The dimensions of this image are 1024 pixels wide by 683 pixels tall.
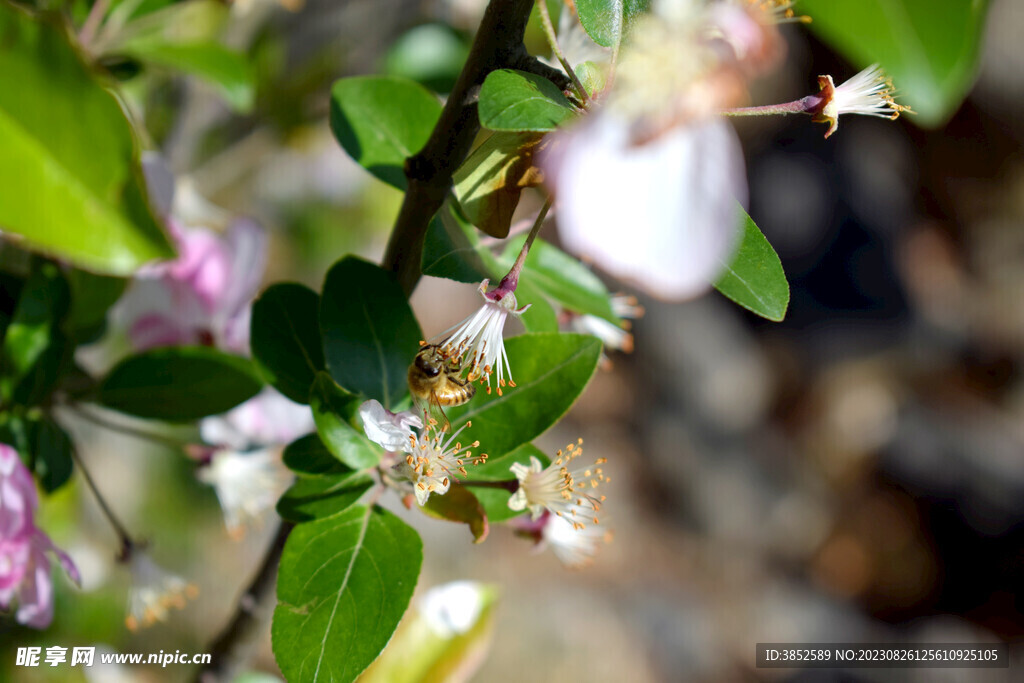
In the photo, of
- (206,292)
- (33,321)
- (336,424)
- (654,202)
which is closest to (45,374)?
(33,321)

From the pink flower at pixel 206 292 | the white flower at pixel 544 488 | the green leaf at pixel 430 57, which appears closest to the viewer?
the white flower at pixel 544 488

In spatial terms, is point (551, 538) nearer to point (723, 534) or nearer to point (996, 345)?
point (723, 534)

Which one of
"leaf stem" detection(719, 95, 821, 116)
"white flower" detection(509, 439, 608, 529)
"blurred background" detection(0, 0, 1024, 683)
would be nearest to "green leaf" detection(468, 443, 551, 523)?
"white flower" detection(509, 439, 608, 529)

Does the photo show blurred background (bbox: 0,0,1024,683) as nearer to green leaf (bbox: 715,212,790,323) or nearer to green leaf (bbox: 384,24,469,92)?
green leaf (bbox: 384,24,469,92)

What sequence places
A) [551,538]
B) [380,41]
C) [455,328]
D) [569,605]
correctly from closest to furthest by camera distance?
1. [455,328]
2. [551,538]
3. [380,41]
4. [569,605]

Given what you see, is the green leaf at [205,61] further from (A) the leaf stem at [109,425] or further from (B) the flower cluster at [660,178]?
(B) the flower cluster at [660,178]

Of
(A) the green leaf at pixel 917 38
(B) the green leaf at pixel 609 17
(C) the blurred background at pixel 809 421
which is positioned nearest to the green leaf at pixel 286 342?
(B) the green leaf at pixel 609 17

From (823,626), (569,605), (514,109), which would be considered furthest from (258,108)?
(823,626)
